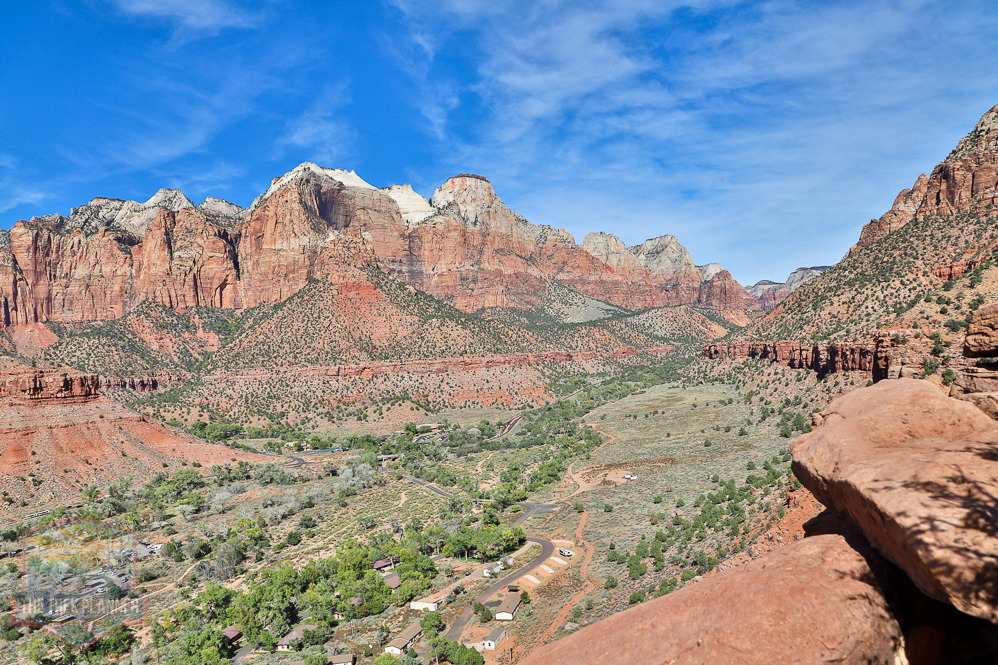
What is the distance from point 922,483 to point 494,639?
24287 millimetres

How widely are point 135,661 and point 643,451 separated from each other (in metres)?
49.2

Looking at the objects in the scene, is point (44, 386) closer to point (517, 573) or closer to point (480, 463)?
point (480, 463)

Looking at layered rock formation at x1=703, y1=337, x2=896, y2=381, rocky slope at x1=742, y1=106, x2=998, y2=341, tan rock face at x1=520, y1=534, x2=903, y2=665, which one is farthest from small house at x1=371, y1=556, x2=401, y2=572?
rocky slope at x1=742, y1=106, x2=998, y2=341

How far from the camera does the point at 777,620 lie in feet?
23.4

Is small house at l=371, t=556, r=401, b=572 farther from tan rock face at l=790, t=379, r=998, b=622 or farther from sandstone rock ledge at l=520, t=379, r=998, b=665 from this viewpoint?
tan rock face at l=790, t=379, r=998, b=622

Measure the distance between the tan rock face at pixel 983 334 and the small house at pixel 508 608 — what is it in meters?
25.5

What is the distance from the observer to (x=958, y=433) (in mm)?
8492

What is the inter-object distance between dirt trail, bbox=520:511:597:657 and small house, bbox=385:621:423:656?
6.58 metres

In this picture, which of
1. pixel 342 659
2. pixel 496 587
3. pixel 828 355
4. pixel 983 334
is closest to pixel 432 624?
pixel 342 659

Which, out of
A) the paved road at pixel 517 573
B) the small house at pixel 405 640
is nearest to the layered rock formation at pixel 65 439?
the small house at pixel 405 640

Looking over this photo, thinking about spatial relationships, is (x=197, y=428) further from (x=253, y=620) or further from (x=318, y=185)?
(x=318, y=185)

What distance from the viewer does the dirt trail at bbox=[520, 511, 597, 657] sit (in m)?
24.8

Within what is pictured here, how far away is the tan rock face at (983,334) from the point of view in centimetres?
968

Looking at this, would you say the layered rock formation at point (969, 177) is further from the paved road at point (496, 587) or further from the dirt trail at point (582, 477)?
the paved road at point (496, 587)
